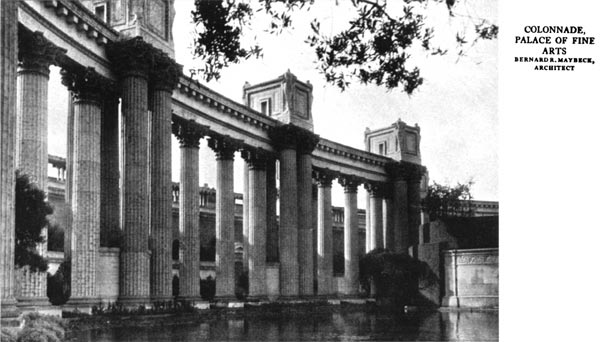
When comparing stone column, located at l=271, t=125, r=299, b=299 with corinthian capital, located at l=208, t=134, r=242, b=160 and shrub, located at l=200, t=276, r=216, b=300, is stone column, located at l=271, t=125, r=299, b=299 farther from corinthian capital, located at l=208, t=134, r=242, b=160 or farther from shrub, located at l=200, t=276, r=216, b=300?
corinthian capital, located at l=208, t=134, r=242, b=160

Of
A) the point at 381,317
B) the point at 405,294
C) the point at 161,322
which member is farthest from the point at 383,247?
the point at 161,322

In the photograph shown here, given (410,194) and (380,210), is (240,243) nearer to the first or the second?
(380,210)

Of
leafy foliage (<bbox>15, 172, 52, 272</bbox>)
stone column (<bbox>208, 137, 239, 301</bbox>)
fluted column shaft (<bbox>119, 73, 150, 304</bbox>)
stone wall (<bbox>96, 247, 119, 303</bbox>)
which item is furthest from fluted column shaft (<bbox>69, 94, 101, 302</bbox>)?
stone column (<bbox>208, 137, 239, 301</bbox>)

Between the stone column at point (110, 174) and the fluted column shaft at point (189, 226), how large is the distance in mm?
7770

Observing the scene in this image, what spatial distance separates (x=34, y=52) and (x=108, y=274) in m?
10.4

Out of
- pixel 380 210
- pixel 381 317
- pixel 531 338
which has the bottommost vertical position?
pixel 381 317

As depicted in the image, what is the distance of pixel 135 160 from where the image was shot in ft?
108

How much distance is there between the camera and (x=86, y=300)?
98.5 ft

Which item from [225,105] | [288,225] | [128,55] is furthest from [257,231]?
[128,55]

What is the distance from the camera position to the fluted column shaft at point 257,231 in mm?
50500

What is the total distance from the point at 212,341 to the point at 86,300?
7301 mm

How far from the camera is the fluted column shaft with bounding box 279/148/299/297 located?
51.2 m

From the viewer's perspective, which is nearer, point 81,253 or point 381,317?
point 81,253

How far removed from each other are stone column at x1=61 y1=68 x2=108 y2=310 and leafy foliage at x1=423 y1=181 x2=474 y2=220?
21375 millimetres
